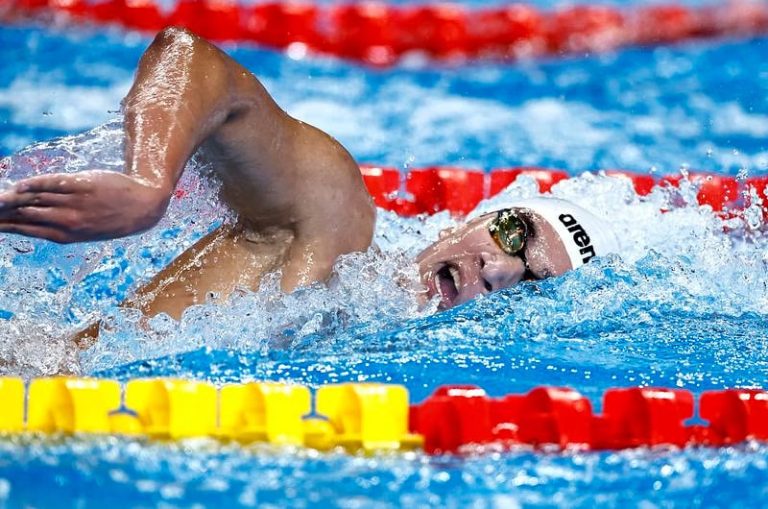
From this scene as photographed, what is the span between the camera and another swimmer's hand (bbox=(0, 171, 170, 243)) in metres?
1.76

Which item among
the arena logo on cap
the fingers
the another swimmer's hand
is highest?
the arena logo on cap

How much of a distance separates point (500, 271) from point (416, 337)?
27cm

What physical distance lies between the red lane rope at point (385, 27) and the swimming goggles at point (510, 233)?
329cm

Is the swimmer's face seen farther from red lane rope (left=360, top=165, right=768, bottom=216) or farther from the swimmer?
red lane rope (left=360, top=165, right=768, bottom=216)

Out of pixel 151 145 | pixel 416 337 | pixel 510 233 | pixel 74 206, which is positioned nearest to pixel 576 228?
pixel 510 233

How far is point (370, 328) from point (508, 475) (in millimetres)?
778

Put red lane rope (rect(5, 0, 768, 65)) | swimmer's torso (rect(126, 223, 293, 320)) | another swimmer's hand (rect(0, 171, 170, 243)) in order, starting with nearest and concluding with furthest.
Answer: another swimmer's hand (rect(0, 171, 170, 243)) → swimmer's torso (rect(126, 223, 293, 320)) → red lane rope (rect(5, 0, 768, 65))

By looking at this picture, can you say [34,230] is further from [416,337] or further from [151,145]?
[416,337]

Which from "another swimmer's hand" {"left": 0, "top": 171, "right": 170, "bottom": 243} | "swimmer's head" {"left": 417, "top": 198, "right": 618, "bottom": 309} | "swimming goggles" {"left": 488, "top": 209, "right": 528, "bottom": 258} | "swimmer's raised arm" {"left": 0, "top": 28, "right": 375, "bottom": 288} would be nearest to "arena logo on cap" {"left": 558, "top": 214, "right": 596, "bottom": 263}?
"swimmer's head" {"left": 417, "top": 198, "right": 618, "bottom": 309}

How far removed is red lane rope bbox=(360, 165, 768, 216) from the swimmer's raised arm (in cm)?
143

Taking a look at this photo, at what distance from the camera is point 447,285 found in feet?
9.68

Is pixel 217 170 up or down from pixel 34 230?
up

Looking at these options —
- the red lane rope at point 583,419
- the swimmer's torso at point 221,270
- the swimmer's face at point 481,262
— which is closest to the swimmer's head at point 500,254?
the swimmer's face at point 481,262

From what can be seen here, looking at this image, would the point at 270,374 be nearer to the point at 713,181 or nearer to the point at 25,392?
the point at 25,392
